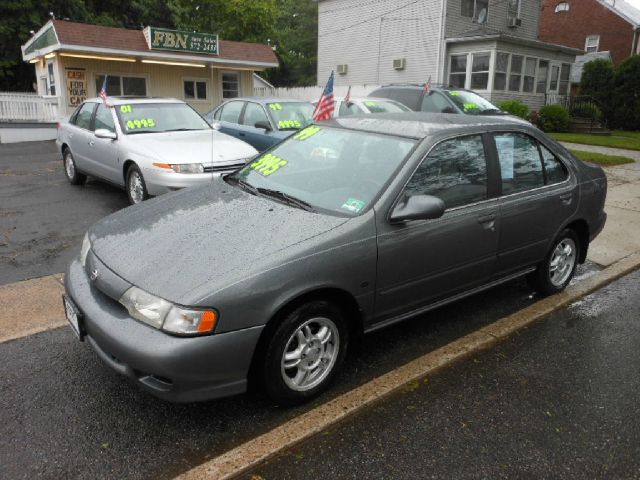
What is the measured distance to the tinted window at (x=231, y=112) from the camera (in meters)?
9.92

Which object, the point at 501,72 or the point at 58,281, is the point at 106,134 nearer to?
the point at 58,281

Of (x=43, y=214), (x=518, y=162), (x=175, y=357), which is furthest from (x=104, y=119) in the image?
(x=175, y=357)

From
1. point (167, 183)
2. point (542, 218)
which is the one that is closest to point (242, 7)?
point (167, 183)

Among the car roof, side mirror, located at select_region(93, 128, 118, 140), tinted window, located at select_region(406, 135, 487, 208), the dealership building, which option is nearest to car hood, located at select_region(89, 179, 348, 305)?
tinted window, located at select_region(406, 135, 487, 208)

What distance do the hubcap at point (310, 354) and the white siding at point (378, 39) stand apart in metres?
20.3

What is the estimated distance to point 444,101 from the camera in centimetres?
1252

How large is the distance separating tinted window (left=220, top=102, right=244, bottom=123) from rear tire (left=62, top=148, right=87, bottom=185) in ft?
9.33

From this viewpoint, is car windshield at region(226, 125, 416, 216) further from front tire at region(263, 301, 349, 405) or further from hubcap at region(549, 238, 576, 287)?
hubcap at region(549, 238, 576, 287)

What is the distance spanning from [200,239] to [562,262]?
3.35 metres

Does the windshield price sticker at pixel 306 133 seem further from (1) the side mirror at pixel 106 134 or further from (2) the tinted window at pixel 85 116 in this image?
(2) the tinted window at pixel 85 116

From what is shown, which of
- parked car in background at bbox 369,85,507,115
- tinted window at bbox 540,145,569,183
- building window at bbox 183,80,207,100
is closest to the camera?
tinted window at bbox 540,145,569,183

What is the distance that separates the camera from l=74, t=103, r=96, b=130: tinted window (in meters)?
8.29

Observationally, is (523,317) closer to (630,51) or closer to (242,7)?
(242,7)

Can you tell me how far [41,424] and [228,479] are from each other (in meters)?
1.11
